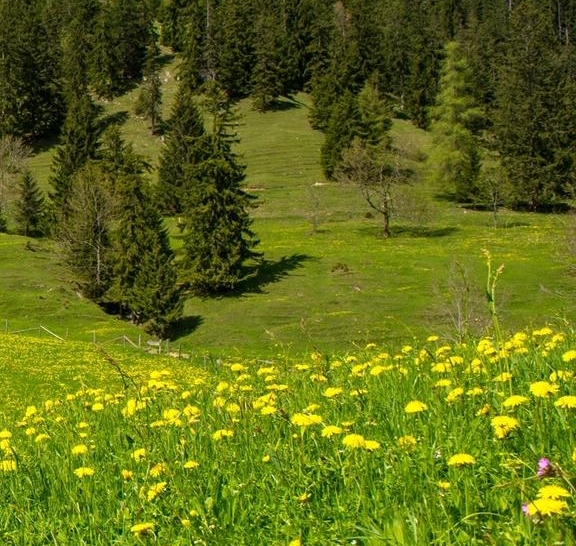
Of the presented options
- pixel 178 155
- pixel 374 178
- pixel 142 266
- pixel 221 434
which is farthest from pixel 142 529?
pixel 178 155

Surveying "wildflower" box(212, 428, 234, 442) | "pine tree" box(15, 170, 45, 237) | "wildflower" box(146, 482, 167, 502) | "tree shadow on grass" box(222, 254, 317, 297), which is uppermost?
"wildflower" box(146, 482, 167, 502)

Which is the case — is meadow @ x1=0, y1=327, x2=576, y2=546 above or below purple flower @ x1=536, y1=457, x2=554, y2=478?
below

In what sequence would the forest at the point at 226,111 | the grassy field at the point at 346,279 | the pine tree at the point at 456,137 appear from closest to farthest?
the grassy field at the point at 346,279 → the forest at the point at 226,111 → the pine tree at the point at 456,137

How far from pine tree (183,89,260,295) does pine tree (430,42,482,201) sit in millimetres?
39416

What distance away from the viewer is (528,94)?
342ft

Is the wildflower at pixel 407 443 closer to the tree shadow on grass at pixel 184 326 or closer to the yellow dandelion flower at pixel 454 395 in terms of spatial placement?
the yellow dandelion flower at pixel 454 395

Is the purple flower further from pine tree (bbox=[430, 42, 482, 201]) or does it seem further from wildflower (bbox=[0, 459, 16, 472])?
pine tree (bbox=[430, 42, 482, 201])

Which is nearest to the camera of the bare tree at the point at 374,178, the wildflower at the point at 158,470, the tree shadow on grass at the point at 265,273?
the wildflower at the point at 158,470

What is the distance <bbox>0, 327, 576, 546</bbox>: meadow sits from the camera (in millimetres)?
2461

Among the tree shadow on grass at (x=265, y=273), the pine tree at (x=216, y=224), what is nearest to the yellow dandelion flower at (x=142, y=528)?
the pine tree at (x=216, y=224)

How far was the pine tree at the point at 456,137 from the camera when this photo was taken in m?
88.2

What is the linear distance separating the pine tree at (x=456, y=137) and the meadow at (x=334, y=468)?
8602 cm

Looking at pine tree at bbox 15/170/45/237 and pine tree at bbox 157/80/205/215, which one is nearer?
pine tree at bbox 15/170/45/237

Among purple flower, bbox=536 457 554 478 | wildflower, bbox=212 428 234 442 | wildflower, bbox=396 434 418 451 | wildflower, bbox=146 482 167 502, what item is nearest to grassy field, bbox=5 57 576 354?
wildflower, bbox=212 428 234 442
